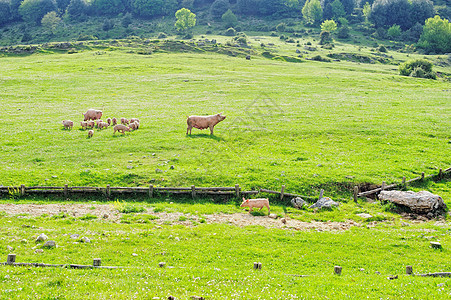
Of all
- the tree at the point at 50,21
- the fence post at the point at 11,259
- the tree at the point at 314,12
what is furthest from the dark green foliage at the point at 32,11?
the fence post at the point at 11,259

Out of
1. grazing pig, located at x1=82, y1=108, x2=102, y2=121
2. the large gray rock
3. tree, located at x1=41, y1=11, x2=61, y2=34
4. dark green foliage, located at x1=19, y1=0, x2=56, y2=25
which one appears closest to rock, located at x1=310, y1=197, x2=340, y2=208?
the large gray rock

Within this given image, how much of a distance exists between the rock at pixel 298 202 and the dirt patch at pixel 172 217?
2.19 m

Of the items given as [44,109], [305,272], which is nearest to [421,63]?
[44,109]

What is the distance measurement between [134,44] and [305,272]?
11335 centimetres

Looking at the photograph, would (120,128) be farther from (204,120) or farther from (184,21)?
(184,21)

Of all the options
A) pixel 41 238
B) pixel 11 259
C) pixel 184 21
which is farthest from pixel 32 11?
pixel 11 259

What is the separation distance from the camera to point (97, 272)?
1331cm

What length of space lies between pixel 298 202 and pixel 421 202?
754cm

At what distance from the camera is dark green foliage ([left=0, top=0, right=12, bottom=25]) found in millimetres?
190188

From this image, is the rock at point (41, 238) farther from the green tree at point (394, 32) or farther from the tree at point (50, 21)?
the tree at point (50, 21)

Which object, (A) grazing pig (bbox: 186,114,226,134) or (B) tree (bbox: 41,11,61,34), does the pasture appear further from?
(B) tree (bbox: 41,11,61,34)

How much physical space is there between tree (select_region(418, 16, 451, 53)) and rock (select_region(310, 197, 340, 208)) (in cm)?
14213

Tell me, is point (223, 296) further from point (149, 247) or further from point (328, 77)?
point (328, 77)

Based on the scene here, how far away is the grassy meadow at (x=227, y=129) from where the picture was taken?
26.6 m
